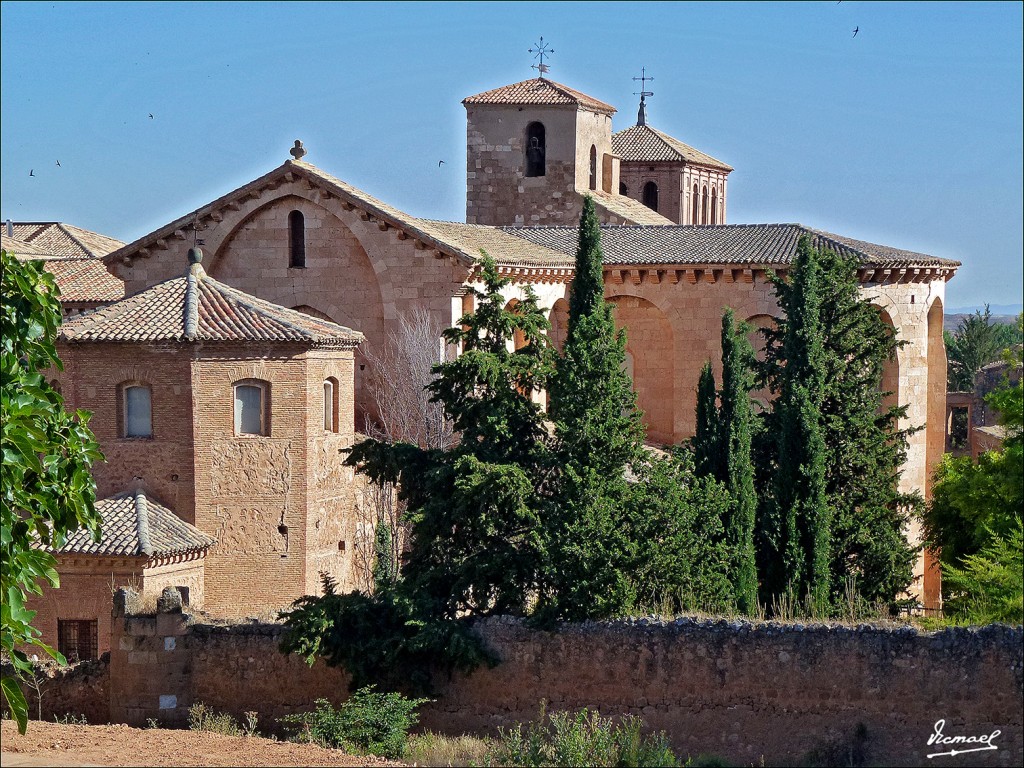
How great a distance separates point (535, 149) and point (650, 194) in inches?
514

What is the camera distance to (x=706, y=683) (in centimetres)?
1742

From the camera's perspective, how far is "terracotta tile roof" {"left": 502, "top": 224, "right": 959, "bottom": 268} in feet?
107

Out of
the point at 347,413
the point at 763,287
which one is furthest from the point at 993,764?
the point at 763,287

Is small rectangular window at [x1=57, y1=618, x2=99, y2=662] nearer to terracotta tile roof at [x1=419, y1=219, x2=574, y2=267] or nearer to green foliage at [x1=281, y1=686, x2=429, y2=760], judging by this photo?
green foliage at [x1=281, y1=686, x2=429, y2=760]

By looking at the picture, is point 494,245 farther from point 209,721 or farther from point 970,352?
point 970,352

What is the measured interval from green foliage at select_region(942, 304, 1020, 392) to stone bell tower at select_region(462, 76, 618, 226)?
79.3ft

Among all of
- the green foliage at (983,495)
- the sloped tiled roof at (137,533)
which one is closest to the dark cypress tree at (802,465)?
the green foliage at (983,495)

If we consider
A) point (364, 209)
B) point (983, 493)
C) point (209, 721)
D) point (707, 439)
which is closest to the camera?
point (209, 721)

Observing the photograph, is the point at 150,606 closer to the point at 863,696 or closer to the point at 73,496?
the point at 73,496

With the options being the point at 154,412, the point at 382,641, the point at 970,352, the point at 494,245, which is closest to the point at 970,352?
the point at 970,352

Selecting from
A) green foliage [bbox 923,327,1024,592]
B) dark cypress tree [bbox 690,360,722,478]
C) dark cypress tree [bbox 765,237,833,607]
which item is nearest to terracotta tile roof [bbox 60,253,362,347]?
dark cypress tree [bbox 690,360,722,478]

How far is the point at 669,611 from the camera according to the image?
18.6 meters

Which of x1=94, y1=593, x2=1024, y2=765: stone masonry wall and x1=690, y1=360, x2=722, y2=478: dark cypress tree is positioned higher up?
x1=690, y1=360, x2=722, y2=478: dark cypress tree

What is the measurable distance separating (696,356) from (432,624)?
1650 cm
